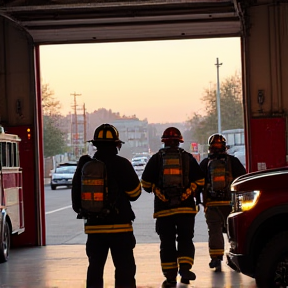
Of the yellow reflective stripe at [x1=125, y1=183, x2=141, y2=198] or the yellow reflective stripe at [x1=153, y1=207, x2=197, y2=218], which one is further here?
the yellow reflective stripe at [x1=153, y1=207, x2=197, y2=218]

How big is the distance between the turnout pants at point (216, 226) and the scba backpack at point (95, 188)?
3275 mm

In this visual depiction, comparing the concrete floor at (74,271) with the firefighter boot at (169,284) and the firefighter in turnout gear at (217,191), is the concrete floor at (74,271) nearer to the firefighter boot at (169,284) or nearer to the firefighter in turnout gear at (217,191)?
the firefighter boot at (169,284)

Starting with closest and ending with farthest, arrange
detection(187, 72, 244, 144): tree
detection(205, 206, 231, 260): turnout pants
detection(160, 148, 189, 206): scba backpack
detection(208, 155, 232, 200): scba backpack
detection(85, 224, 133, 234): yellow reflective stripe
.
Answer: detection(85, 224, 133, 234): yellow reflective stripe < detection(160, 148, 189, 206): scba backpack < detection(208, 155, 232, 200): scba backpack < detection(205, 206, 231, 260): turnout pants < detection(187, 72, 244, 144): tree

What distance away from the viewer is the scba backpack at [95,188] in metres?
7.40

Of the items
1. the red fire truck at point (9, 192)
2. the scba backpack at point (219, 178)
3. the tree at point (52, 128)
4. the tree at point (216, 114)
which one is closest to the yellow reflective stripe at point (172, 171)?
the scba backpack at point (219, 178)

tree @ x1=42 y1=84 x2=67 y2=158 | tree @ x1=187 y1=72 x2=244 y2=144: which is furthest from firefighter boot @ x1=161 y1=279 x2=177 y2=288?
tree @ x1=42 y1=84 x2=67 y2=158

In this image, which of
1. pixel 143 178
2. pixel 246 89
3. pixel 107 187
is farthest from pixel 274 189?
pixel 246 89

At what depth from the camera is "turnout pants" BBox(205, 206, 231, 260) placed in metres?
10.4

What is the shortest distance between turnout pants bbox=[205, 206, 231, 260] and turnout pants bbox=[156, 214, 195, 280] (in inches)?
47.4

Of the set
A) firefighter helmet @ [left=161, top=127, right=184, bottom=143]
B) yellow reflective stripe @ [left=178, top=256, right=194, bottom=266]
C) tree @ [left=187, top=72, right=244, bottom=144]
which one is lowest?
yellow reflective stripe @ [left=178, top=256, right=194, bottom=266]

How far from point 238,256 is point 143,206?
64.8 ft

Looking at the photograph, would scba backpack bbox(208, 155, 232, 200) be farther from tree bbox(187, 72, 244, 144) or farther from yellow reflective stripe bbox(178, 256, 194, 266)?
tree bbox(187, 72, 244, 144)

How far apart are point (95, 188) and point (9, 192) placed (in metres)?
5.93

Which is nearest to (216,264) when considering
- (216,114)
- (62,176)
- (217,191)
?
(217,191)
